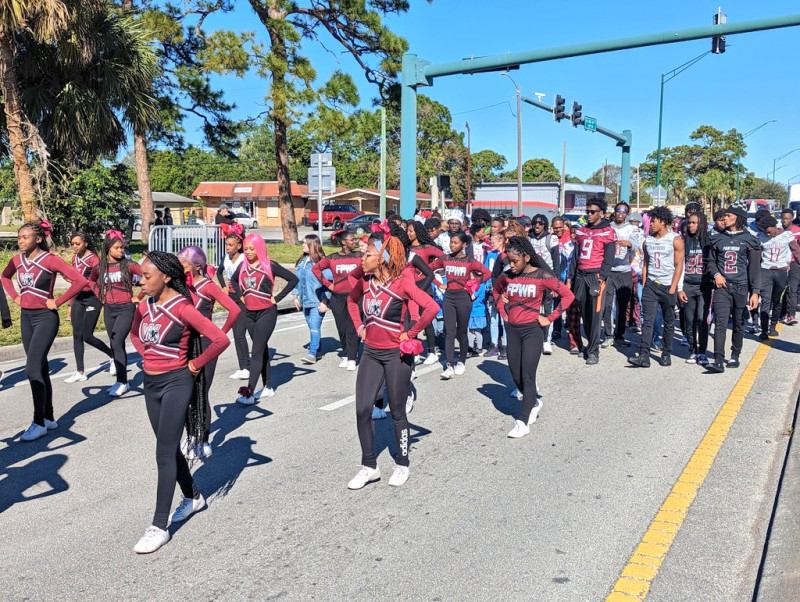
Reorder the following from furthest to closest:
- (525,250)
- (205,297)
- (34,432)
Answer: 1. (525,250)
2. (34,432)
3. (205,297)

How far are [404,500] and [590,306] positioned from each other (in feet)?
18.4

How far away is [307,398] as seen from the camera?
7887mm

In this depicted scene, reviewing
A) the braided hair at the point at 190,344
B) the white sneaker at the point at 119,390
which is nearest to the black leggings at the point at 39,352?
the white sneaker at the point at 119,390

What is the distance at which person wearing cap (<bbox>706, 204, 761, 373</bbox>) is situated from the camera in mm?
8992

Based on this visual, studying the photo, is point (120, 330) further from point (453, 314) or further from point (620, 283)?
point (620, 283)

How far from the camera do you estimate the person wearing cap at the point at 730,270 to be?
899 centimetres

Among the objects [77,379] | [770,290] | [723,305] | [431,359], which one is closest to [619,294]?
[723,305]

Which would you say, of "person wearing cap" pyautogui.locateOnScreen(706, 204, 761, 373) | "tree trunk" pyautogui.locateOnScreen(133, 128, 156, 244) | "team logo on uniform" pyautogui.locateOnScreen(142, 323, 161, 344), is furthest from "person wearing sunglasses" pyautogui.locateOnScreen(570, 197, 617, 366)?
"tree trunk" pyautogui.locateOnScreen(133, 128, 156, 244)

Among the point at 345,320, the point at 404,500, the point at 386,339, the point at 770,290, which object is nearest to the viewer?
the point at 404,500

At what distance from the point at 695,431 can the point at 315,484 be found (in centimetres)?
355

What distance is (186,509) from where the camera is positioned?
4.70m

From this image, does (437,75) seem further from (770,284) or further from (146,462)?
(146,462)

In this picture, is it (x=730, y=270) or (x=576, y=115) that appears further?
(x=576, y=115)

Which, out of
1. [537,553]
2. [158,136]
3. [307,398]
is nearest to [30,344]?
[307,398]
